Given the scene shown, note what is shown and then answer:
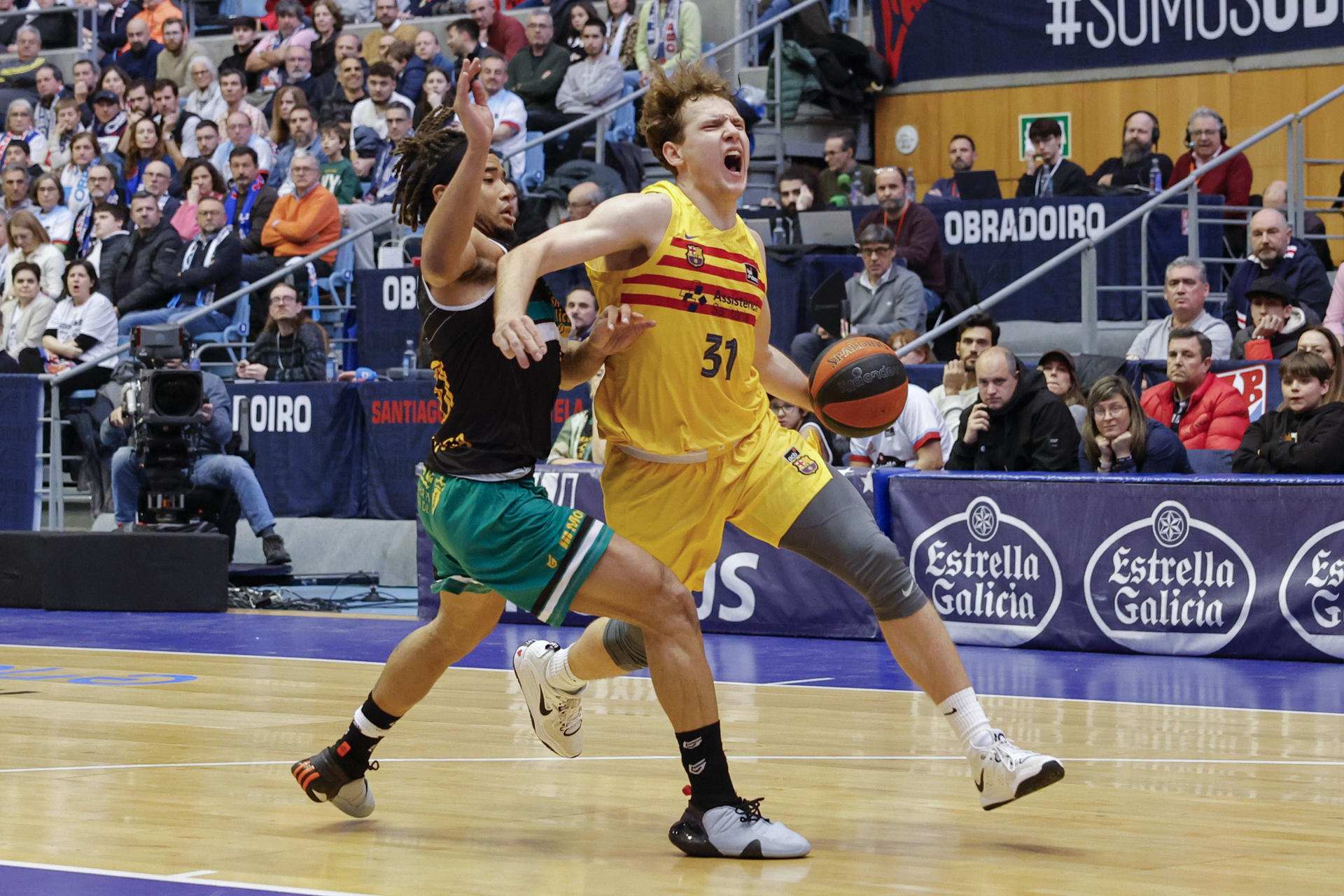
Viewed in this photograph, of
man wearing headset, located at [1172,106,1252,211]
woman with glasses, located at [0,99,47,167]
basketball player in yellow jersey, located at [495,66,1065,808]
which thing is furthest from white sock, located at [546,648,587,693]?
woman with glasses, located at [0,99,47,167]

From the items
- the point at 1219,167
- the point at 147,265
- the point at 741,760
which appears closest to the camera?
the point at 741,760

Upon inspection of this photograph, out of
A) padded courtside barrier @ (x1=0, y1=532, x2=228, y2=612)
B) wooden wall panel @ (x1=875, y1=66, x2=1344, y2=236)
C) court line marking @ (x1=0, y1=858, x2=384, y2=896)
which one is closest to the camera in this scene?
court line marking @ (x1=0, y1=858, x2=384, y2=896)

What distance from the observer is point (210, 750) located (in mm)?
6098

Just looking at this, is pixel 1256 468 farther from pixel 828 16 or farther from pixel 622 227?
pixel 828 16

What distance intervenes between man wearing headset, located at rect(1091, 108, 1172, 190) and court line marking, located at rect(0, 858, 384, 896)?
10196 mm

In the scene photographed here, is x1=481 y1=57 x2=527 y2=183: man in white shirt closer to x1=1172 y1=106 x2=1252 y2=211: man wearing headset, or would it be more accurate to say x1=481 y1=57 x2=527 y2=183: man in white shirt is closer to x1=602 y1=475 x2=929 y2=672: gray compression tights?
x1=1172 y1=106 x2=1252 y2=211: man wearing headset

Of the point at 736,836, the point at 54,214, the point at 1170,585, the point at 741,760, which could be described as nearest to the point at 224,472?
the point at 1170,585

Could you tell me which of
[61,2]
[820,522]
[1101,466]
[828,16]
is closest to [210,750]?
[820,522]

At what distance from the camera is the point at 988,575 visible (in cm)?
927

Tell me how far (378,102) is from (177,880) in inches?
521

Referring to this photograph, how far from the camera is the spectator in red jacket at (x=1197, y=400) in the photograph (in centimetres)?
990

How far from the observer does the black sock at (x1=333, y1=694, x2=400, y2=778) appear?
4828 mm

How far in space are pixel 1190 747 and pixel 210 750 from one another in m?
3.20

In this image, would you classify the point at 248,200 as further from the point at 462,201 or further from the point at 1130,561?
the point at 462,201
